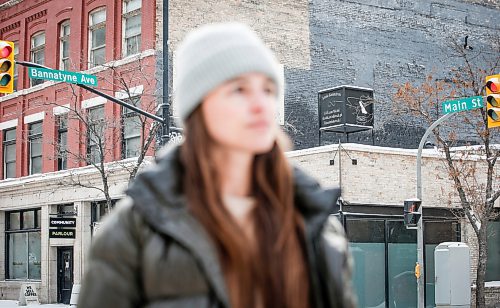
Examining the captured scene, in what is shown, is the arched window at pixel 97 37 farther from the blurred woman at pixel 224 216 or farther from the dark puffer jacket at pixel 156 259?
the dark puffer jacket at pixel 156 259

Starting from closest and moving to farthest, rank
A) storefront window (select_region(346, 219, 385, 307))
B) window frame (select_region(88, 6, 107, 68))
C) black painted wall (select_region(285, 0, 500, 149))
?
storefront window (select_region(346, 219, 385, 307)) < window frame (select_region(88, 6, 107, 68)) < black painted wall (select_region(285, 0, 500, 149))

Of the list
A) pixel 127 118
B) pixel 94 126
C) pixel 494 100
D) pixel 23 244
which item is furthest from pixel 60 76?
pixel 23 244

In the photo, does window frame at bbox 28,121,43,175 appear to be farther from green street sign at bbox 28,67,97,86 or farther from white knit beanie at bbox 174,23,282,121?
white knit beanie at bbox 174,23,282,121

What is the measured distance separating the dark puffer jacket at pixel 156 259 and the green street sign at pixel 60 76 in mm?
17787

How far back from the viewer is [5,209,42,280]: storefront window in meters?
37.0

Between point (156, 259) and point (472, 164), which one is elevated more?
point (472, 164)

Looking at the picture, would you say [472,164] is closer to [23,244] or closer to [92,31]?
[92,31]

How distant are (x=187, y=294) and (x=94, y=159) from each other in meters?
31.7

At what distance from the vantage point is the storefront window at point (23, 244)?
1458 inches

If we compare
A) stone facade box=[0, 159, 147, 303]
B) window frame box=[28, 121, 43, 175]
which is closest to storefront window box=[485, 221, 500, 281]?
stone facade box=[0, 159, 147, 303]

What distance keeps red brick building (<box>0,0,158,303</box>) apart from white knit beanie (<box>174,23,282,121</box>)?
86.1 ft

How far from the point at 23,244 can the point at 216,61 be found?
37.1 m

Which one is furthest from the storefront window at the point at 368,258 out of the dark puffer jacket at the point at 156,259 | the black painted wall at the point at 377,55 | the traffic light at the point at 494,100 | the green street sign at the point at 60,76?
the dark puffer jacket at the point at 156,259

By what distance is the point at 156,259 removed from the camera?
2168mm
